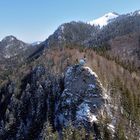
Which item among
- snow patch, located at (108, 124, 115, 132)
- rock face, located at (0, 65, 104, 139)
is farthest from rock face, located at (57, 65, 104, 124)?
snow patch, located at (108, 124, 115, 132)

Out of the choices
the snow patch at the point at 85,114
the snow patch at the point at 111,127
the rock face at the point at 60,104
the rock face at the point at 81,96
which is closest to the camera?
the snow patch at the point at 85,114

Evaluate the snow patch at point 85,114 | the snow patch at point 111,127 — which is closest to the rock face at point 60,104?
the snow patch at point 85,114

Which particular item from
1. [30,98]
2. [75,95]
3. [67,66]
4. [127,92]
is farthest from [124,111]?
[30,98]

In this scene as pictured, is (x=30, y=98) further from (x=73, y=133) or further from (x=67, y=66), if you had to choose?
(x=73, y=133)

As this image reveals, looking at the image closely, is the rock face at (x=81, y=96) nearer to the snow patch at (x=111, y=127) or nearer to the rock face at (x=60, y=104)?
the rock face at (x=60, y=104)

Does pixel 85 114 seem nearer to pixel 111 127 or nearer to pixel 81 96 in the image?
pixel 81 96

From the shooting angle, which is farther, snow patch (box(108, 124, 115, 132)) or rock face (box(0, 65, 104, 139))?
rock face (box(0, 65, 104, 139))

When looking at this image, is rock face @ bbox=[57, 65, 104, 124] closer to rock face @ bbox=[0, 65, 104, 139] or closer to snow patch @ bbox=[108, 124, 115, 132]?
rock face @ bbox=[0, 65, 104, 139]

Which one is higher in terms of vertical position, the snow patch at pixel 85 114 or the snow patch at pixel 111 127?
the snow patch at pixel 85 114
